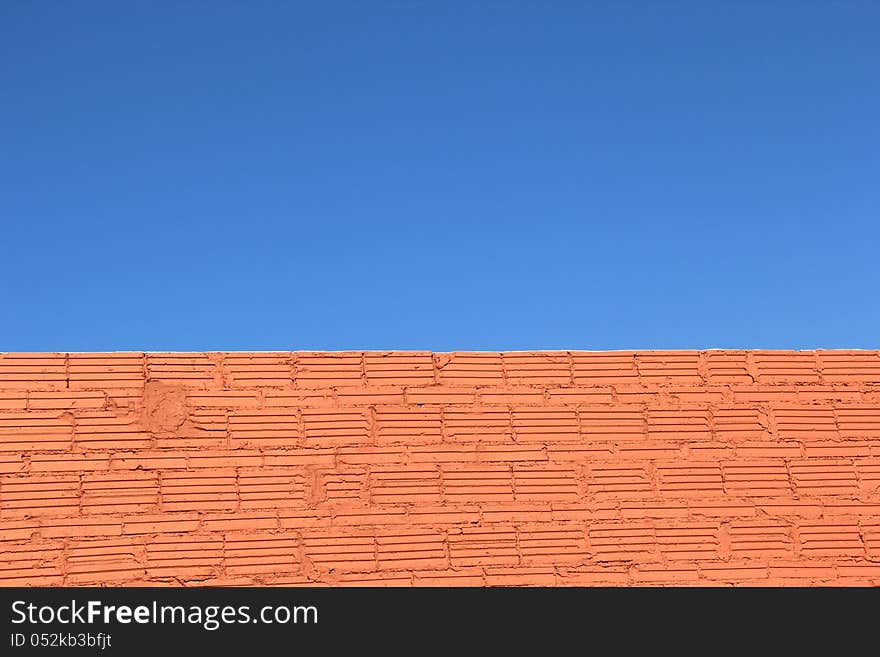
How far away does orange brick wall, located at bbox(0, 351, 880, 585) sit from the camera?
20.4 ft

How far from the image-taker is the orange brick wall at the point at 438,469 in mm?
6207

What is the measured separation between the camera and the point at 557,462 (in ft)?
21.5
